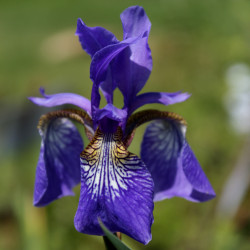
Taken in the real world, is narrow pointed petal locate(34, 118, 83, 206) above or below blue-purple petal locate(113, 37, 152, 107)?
below

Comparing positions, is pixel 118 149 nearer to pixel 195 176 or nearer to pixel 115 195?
pixel 115 195

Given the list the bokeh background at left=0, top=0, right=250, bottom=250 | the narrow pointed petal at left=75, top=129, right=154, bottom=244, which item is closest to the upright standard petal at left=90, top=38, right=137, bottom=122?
the narrow pointed petal at left=75, top=129, right=154, bottom=244

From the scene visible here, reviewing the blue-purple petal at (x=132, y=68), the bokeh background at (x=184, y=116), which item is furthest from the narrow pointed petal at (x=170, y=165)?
the bokeh background at (x=184, y=116)

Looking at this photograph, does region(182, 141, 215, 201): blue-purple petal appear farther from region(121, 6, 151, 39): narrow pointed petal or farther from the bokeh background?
the bokeh background

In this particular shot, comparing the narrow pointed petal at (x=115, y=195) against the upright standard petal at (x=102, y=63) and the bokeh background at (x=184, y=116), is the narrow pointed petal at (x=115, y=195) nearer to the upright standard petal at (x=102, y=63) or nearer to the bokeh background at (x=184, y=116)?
the upright standard petal at (x=102, y=63)

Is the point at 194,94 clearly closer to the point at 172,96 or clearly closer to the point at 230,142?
the point at 230,142

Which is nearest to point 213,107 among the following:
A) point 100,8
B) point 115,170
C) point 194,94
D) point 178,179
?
point 194,94
